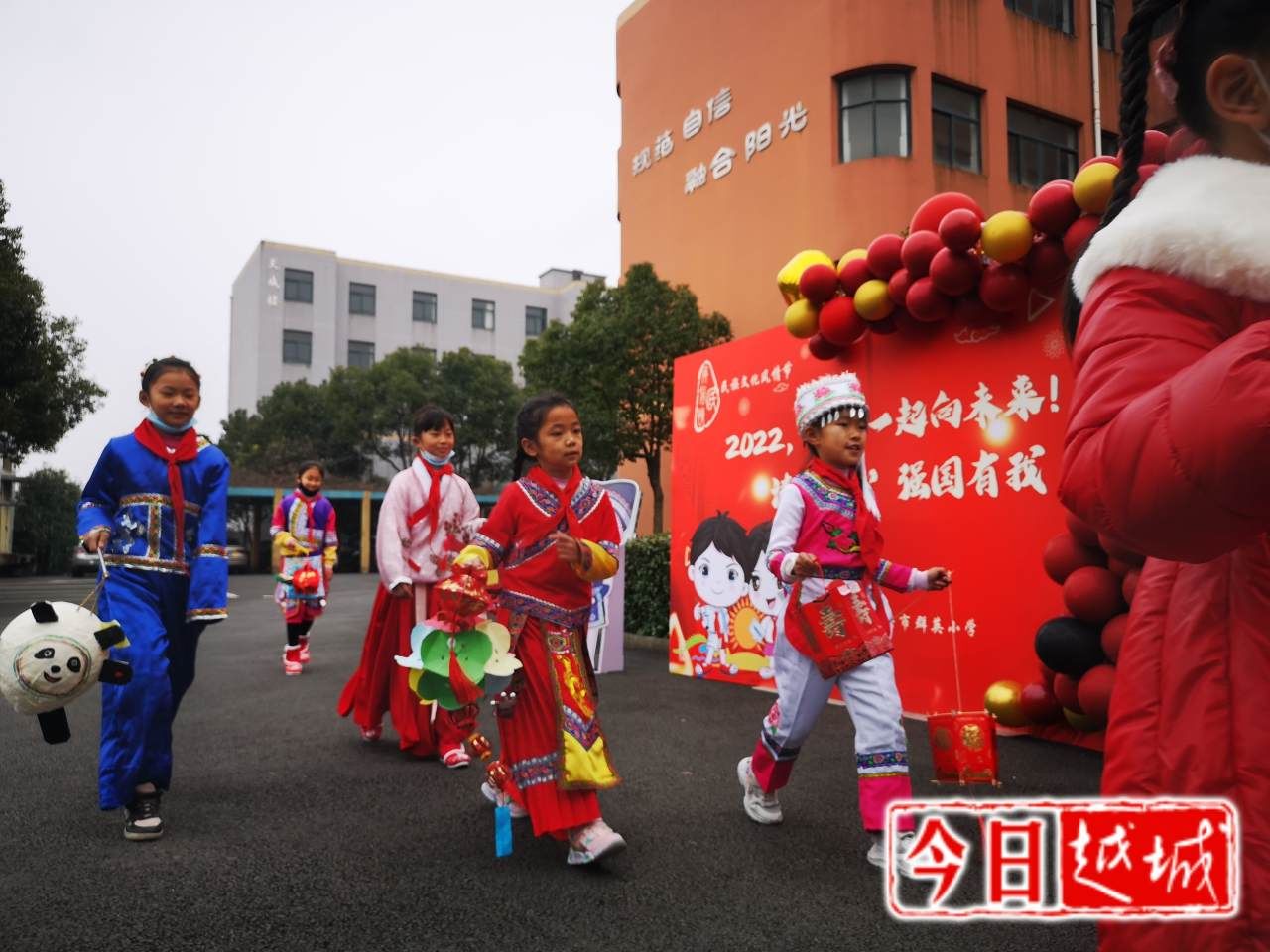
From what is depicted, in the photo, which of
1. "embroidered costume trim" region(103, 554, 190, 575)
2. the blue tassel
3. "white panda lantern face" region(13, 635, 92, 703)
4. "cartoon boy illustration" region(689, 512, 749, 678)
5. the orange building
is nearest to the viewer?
"white panda lantern face" region(13, 635, 92, 703)

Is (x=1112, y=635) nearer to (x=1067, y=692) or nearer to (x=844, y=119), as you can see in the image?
(x=1067, y=692)

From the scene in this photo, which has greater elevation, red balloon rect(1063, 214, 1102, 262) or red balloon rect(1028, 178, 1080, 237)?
red balloon rect(1028, 178, 1080, 237)

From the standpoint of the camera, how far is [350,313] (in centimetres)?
4031

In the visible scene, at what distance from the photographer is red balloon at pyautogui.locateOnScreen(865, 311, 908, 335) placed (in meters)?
5.94

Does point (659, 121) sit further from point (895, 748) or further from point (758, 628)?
point (895, 748)

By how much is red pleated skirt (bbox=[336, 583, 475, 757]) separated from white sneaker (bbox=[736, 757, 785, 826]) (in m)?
1.76

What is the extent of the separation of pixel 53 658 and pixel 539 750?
1.63 metres

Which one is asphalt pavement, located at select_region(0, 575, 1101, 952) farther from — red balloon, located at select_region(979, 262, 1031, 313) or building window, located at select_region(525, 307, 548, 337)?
building window, located at select_region(525, 307, 548, 337)

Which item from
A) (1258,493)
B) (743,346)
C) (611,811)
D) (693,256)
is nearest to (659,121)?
(693,256)

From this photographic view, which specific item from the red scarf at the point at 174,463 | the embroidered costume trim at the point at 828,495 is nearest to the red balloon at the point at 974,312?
the embroidered costume trim at the point at 828,495

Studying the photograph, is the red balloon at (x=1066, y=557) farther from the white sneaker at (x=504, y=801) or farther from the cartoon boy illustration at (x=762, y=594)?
the white sneaker at (x=504, y=801)

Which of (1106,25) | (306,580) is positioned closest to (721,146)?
(1106,25)

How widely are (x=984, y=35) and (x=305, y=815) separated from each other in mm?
17454

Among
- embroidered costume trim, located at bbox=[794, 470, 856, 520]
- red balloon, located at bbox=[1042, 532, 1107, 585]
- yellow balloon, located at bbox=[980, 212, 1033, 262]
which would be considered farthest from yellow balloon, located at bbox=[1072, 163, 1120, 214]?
embroidered costume trim, located at bbox=[794, 470, 856, 520]
